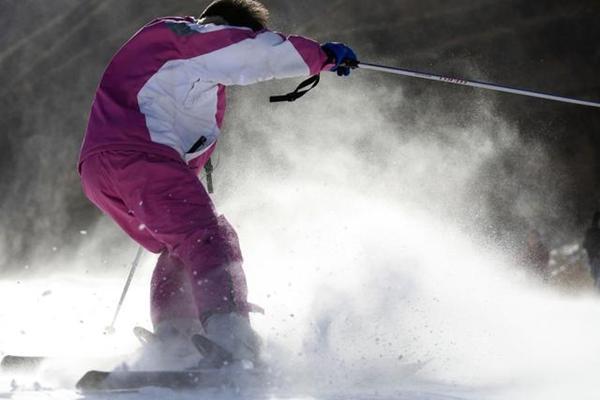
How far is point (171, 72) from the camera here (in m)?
3.13

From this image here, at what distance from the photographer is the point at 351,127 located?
10164 millimetres

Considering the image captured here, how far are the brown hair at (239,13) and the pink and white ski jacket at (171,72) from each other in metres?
0.12

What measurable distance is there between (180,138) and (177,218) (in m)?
0.47

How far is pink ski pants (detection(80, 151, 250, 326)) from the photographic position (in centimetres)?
279

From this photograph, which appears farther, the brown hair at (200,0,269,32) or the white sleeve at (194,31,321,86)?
the brown hair at (200,0,269,32)

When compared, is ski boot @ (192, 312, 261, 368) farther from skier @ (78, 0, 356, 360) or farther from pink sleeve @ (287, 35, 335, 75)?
pink sleeve @ (287, 35, 335, 75)

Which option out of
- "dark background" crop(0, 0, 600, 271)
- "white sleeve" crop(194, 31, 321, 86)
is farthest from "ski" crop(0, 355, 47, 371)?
"dark background" crop(0, 0, 600, 271)

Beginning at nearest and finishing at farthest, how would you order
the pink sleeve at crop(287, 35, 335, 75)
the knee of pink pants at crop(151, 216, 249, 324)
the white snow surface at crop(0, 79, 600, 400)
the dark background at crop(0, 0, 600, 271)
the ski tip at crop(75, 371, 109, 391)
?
1. the ski tip at crop(75, 371, 109, 391)
2. the white snow surface at crop(0, 79, 600, 400)
3. the knee of pink pants at crop(151, 216, 249, 324)
4. the pink sleeve at crop(287, 35, 335, 75)
5. the dark background at crop(0, 0, 600, 271)

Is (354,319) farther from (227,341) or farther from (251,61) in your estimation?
(251,61)

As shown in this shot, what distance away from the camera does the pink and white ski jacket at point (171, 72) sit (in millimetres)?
3057

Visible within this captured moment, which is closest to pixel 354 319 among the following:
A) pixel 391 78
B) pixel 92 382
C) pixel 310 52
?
pixel 310 52

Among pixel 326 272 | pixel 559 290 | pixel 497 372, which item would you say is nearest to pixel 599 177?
pixel 559 290

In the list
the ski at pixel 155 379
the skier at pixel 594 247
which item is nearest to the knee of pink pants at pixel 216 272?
the ski at pixel 155 379

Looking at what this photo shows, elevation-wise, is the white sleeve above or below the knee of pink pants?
above
